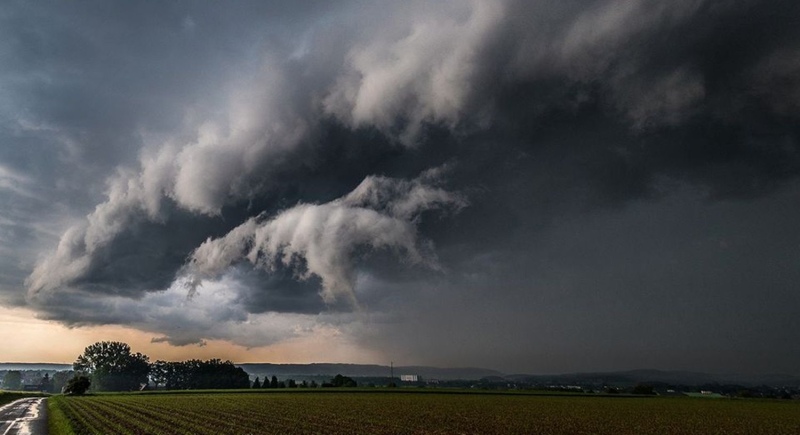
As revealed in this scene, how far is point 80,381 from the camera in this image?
135500 mm

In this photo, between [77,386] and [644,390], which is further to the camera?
[644,390]

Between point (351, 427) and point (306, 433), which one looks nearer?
point (306, 433)

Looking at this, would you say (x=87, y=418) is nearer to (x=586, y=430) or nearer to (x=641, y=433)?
(x=586, y=430)

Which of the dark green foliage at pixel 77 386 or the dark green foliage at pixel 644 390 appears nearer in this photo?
the dark green foliage at pixel 77 386

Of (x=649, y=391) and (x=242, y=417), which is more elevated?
(x=242, y=417)

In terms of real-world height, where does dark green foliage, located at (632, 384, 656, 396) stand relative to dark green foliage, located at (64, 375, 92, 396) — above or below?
below

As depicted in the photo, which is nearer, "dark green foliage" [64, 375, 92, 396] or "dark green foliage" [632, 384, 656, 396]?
"dark green foliage" [64, 375, 92, 396]

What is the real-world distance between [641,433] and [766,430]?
19961mm

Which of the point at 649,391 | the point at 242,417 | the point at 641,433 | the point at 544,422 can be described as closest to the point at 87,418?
the point at 242,417

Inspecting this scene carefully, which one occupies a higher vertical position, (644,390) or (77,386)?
(77,386)

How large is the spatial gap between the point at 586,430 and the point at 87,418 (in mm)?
54218

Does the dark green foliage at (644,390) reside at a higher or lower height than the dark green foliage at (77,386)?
lower

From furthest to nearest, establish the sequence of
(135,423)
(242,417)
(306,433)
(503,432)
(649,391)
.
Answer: (649,391)
(242,417)
(135,423)
(503,432)
(306,433)

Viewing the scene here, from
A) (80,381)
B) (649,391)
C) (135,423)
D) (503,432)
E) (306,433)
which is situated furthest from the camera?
(649,391)
